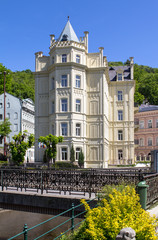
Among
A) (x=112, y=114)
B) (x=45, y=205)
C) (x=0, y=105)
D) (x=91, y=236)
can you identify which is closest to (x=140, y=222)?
(x=91, y=236)

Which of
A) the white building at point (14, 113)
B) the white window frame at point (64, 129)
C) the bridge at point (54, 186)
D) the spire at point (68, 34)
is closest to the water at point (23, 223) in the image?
Answer: the bridge at point (54, 186)

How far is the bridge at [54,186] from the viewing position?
12.8 m

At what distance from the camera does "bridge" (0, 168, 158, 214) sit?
12758mm

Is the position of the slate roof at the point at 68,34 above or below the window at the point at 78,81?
above

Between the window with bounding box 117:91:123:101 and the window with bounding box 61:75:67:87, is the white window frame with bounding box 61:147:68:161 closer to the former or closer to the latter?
the window with bounding box 61:75:67:87

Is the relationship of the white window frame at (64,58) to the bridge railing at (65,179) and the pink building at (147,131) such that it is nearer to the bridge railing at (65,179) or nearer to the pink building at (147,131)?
the bridge railing at (65,179)

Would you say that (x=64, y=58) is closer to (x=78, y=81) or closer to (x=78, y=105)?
(x=78, y=81)

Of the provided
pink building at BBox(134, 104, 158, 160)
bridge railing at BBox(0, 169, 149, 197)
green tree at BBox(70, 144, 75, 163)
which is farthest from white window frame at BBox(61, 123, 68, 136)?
pink building at BBox(134, 104, 158, 160)

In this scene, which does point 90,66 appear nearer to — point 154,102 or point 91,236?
point 91,236

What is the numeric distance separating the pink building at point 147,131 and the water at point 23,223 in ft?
170

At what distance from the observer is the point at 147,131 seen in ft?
225

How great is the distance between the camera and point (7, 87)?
67000 mm

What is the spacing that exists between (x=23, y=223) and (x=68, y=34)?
32.8 meters

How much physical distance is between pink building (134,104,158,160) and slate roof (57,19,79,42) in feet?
99.7
